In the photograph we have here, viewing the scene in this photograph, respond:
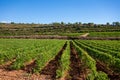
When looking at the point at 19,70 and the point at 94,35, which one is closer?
the point at 19,70

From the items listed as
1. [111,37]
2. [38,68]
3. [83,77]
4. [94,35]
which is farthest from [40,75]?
[94,35]

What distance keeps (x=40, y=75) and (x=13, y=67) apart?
2.67 meters

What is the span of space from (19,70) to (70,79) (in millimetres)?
3859

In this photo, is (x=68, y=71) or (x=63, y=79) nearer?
(x=63, y=79)

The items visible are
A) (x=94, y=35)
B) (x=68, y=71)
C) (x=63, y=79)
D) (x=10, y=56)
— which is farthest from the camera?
(x=94, y=35)

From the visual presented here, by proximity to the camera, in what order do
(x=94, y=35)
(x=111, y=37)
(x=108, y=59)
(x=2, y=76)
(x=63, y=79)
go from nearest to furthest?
(x=63, y=79) < (x=2, y=76) < (x=108, y=59) < (x=111, y=37) < (x=94, y=35)

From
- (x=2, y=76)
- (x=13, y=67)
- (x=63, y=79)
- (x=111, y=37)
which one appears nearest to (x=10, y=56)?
(x=13, y=67)

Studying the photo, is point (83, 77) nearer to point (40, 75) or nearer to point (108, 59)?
point (40, 75)

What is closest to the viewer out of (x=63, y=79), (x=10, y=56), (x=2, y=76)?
(x=63, y=79)

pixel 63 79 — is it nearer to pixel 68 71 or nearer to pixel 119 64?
pixel 68 71

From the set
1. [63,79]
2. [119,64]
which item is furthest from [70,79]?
[119,64]

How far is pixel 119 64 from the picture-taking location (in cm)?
1509

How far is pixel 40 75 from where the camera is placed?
13.0 m

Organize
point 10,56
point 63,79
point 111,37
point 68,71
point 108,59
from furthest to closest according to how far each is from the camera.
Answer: point 111,37
point 10,56
point 108,59
point 68,71
point 63,79
